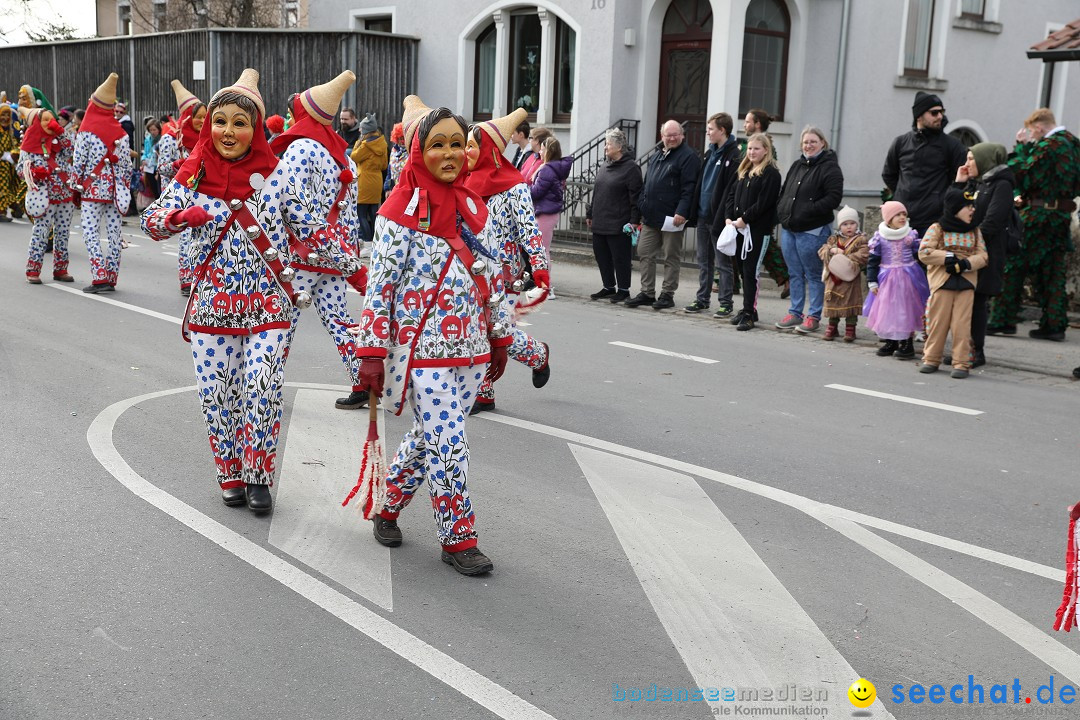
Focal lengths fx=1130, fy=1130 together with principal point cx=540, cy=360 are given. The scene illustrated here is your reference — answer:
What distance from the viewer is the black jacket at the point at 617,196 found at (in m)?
13.0

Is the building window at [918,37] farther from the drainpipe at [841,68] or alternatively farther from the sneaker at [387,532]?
the sneaker at [387,532]

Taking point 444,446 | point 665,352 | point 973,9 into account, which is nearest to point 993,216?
point 665,352

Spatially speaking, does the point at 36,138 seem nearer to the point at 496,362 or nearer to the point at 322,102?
the point at 322,102

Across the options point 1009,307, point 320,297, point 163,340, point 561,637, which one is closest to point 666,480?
point 561,637

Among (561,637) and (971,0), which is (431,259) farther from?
(971,0)

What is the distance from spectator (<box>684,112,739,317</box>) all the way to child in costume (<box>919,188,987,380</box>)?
9.43 ft

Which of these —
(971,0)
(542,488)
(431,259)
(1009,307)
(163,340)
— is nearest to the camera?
(431,259)

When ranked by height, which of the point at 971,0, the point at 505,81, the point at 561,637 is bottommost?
the point at 561,637

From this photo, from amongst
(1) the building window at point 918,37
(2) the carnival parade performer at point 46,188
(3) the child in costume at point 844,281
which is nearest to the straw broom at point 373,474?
(3) the child in costume at point 844,281

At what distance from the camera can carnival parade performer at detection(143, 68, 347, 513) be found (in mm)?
5305

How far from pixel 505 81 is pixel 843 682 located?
1897 cm

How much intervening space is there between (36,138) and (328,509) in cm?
974

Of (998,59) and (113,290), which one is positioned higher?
(998,59)

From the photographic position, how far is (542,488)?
600 centimetres
